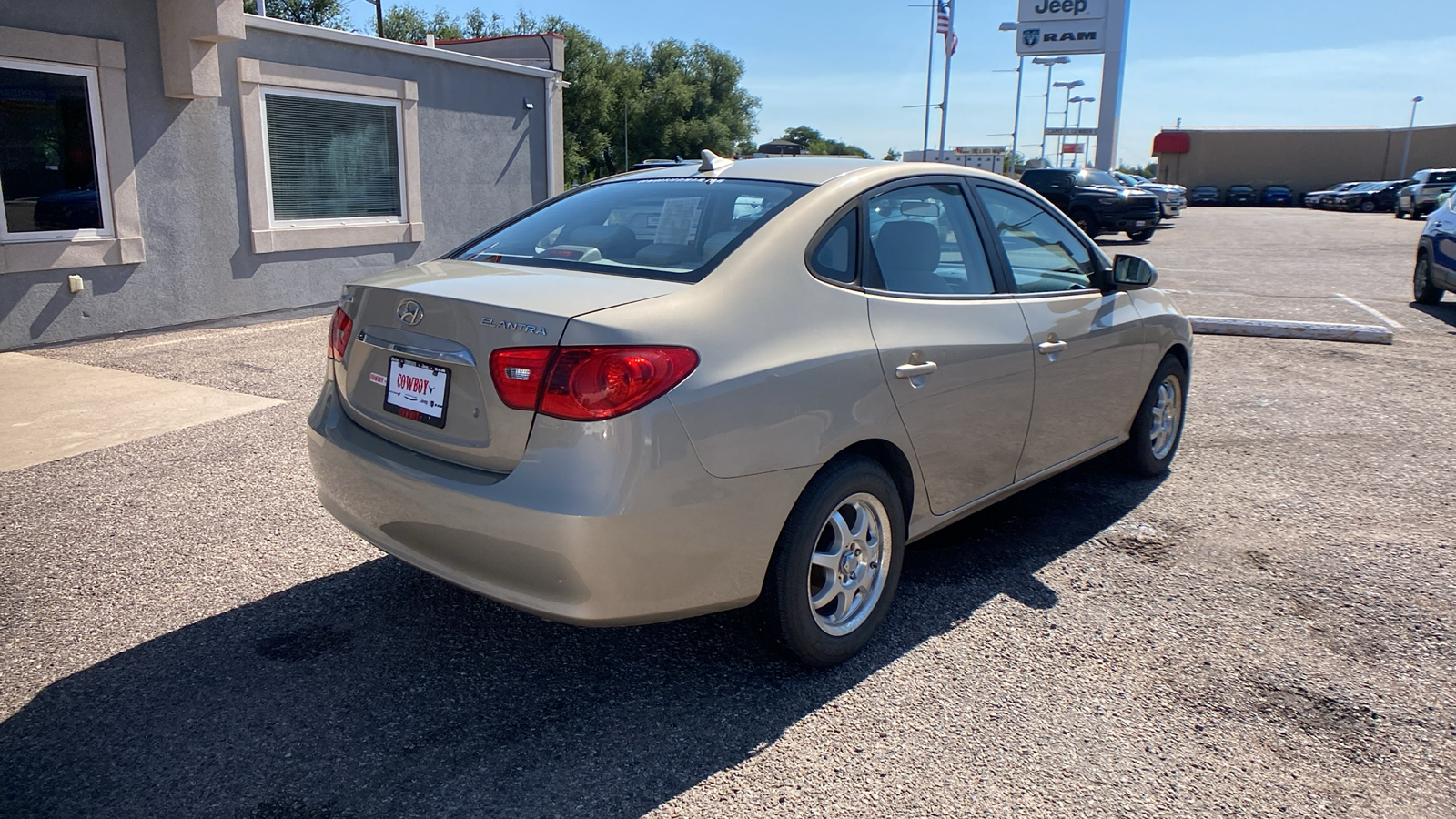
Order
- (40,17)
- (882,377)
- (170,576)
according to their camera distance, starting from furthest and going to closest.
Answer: (40,17) < (170,576) < (882,377)

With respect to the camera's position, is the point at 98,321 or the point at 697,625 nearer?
the point at 697,625

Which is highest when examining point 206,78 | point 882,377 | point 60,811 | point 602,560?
point 206,78

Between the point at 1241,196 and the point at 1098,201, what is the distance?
142ft

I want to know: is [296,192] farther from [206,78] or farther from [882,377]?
[882,377]

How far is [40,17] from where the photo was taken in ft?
27.0

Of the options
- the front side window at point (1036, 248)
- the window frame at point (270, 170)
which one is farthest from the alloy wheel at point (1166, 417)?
the window frame at point (270, 170)

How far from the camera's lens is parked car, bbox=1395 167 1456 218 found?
3666cm

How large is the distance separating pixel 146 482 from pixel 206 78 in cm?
593

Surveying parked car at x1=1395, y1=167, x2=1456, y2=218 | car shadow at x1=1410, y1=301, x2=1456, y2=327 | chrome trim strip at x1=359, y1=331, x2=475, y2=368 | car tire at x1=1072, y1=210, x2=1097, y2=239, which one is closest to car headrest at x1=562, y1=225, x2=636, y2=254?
chrome trim strip at x1=359, y1=331, x2=475, y2=368

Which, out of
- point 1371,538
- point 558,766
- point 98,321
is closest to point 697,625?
point 558,766

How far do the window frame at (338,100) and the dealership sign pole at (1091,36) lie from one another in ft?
81.2

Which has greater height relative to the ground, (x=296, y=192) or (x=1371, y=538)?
(x=296, y=192)

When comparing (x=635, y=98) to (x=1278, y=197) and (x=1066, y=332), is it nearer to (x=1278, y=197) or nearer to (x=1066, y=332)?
(x=1278, y=197)

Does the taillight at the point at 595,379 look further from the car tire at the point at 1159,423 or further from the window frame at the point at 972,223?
the car tire at the point at 1159,423
